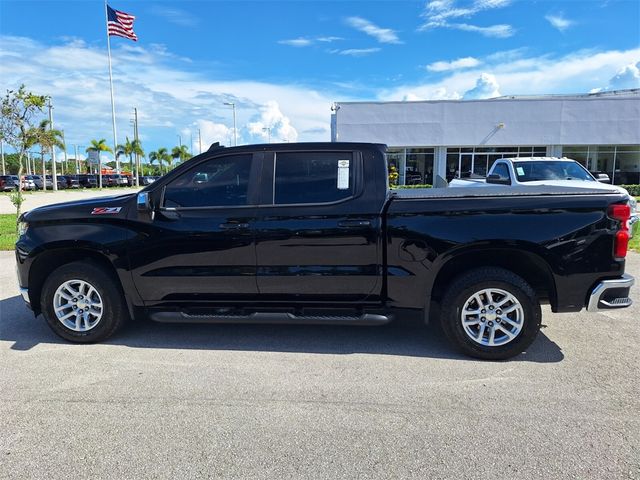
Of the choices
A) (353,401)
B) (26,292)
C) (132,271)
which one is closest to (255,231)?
(132,271)

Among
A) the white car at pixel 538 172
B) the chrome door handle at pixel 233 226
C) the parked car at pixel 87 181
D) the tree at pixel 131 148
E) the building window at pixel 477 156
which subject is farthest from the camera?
the tree at pixel 131 148

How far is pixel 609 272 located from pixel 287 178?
2.87 m

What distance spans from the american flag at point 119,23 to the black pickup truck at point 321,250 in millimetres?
37896

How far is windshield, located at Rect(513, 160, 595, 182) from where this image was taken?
34.6 feet

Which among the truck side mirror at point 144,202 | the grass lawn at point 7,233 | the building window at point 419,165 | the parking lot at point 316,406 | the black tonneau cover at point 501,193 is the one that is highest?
the building window at point 419,165

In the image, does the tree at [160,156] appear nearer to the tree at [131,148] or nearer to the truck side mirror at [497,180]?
the tree at [131,148]

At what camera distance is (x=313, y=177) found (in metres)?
4.29

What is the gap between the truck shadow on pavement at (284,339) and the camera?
14.3 feet

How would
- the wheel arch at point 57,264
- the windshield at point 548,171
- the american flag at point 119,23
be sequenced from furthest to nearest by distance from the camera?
the american flag at point 119,23
the windshield at point 548,171
the wheel arch at point 57,264

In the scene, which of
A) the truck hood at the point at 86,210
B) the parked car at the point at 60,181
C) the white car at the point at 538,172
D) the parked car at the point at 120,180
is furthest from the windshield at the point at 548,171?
the parked car at the point at 120,180

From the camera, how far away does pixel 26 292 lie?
4602mm

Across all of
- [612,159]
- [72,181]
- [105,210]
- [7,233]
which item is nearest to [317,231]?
[105,210]

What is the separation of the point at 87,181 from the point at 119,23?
1987 centimetres

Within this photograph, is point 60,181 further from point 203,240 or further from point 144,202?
point 203,240
